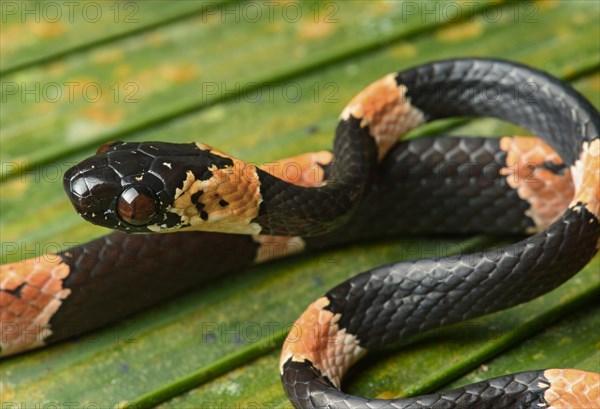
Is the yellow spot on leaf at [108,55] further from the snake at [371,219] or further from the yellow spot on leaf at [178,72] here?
the snake at [371,219]

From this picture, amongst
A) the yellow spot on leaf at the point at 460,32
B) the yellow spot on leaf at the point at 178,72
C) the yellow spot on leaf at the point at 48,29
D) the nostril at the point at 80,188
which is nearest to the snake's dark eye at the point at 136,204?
the nostril at the point at 80,188

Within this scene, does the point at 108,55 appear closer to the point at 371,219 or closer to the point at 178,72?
the point at 178,72

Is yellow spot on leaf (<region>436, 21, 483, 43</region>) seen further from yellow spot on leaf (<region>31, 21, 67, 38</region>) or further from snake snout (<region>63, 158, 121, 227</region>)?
snake snout (<region>63, 158, 121, 227</region>)

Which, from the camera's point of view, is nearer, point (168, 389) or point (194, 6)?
point (168, 389)

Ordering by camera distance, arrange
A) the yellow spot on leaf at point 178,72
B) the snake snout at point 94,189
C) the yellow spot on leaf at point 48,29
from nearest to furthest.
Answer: the snake snout at point 94,189
the yellow spot on leaf at point 178,72
the yellow spot on leaf at point 48,29

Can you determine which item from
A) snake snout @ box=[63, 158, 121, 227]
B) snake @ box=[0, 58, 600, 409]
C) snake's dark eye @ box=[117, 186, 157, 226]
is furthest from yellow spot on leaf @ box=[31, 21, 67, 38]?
snake's dark eye @ box=[117, 186, 157, 226]

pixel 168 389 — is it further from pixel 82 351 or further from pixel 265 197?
pixel 265 197

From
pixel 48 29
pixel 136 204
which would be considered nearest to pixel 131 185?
pixel 136 204

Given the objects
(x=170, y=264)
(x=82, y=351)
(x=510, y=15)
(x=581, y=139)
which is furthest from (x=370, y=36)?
(x=82, y=351)
